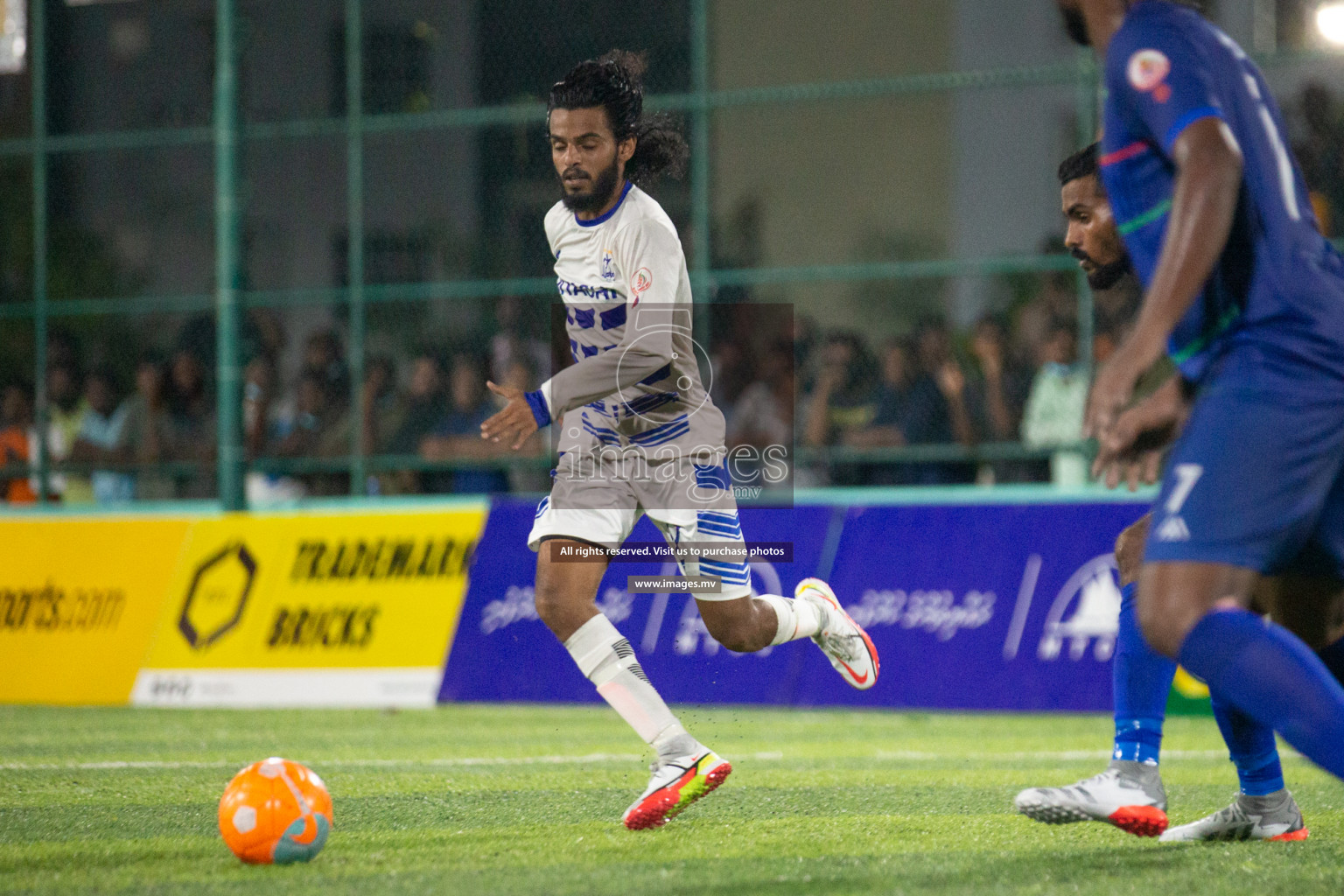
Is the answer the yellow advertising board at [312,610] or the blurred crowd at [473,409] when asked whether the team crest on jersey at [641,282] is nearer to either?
the yellow advertising board at [312,610]

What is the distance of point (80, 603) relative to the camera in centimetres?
1081

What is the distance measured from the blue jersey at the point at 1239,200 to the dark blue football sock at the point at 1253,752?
132 cm

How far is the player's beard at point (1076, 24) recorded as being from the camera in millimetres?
4020

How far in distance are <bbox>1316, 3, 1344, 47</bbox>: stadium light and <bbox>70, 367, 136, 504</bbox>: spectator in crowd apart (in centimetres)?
878

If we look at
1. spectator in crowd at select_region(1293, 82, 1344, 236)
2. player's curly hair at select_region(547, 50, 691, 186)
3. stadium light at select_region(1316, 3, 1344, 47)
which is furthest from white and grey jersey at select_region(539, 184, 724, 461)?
stadium light at select_region(1316, 3, 1344, 47)

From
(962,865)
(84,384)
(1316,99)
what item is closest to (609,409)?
(962,865)

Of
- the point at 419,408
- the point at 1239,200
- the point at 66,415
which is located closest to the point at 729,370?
the point at 419,408

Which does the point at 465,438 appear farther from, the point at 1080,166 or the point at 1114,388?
the point at 1114,388

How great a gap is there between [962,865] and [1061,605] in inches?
191

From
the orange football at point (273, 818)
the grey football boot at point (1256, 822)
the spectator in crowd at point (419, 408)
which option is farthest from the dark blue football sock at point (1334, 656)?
the spectator in crowd at point (419, 408)

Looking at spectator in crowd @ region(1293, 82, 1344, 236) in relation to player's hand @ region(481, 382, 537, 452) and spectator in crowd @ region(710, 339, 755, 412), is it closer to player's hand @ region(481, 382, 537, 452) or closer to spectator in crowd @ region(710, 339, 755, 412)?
spectator in crowd @ region(710, 339, 755, 412)

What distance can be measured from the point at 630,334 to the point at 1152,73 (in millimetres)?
2182

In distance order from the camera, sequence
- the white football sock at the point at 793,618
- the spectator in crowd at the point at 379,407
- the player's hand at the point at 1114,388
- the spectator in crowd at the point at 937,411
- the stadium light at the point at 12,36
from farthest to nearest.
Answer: the stadium light at the point at 12,36, the spectator in crowd at the point at 379,407, the spectator in crowd at the point at 937,411, the white football sock at the point at 793,618, the player's hand at the point at 1114,388

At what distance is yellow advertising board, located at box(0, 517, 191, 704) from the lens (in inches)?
418
